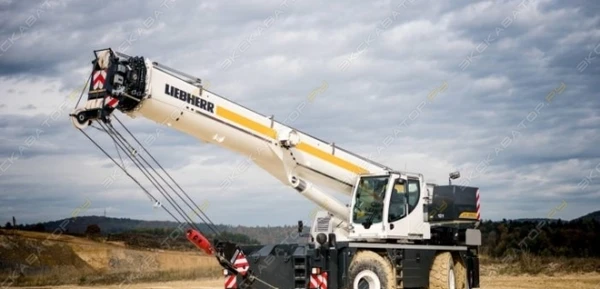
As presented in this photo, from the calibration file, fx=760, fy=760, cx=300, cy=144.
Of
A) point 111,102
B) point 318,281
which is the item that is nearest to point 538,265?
point 318,281

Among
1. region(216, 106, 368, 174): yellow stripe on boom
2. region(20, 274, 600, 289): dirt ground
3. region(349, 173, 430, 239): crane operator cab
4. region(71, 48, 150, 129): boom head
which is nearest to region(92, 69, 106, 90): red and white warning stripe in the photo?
region(71, 48, 150, 129): boom head

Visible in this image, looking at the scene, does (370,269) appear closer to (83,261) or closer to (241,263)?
(241,263)

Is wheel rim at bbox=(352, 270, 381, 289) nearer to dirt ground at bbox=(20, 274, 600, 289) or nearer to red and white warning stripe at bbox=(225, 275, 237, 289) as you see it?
red and white warning stripe at bbox=(225, 275, 237, 289)

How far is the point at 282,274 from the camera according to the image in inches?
643

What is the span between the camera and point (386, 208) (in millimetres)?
17922

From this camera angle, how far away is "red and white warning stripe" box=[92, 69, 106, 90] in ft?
46.4

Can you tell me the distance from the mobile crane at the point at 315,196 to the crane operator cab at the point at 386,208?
24mm

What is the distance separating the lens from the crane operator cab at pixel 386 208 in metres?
17.8

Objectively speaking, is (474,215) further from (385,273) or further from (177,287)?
(177,287)

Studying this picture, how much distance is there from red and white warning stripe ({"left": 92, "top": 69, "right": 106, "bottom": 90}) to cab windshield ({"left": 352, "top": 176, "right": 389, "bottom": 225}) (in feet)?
22.6

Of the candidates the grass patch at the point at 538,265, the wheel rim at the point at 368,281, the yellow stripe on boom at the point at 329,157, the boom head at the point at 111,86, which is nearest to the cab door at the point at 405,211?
the yellow stripe on boom at the point at 329,157

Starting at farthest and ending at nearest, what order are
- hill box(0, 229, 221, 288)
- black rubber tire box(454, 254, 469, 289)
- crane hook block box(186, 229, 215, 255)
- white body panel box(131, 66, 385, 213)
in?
hill box(0, 229, 221, 288) < black rubber tire box(454, 254, 469, 289) < white body panel box(131, 66, 385, 213) < crane hook block box(186, 229, 215, 255)

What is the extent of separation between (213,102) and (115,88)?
2.29m

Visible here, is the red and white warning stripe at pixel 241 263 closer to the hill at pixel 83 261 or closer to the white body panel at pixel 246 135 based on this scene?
the white body panel at pixel 246 135
